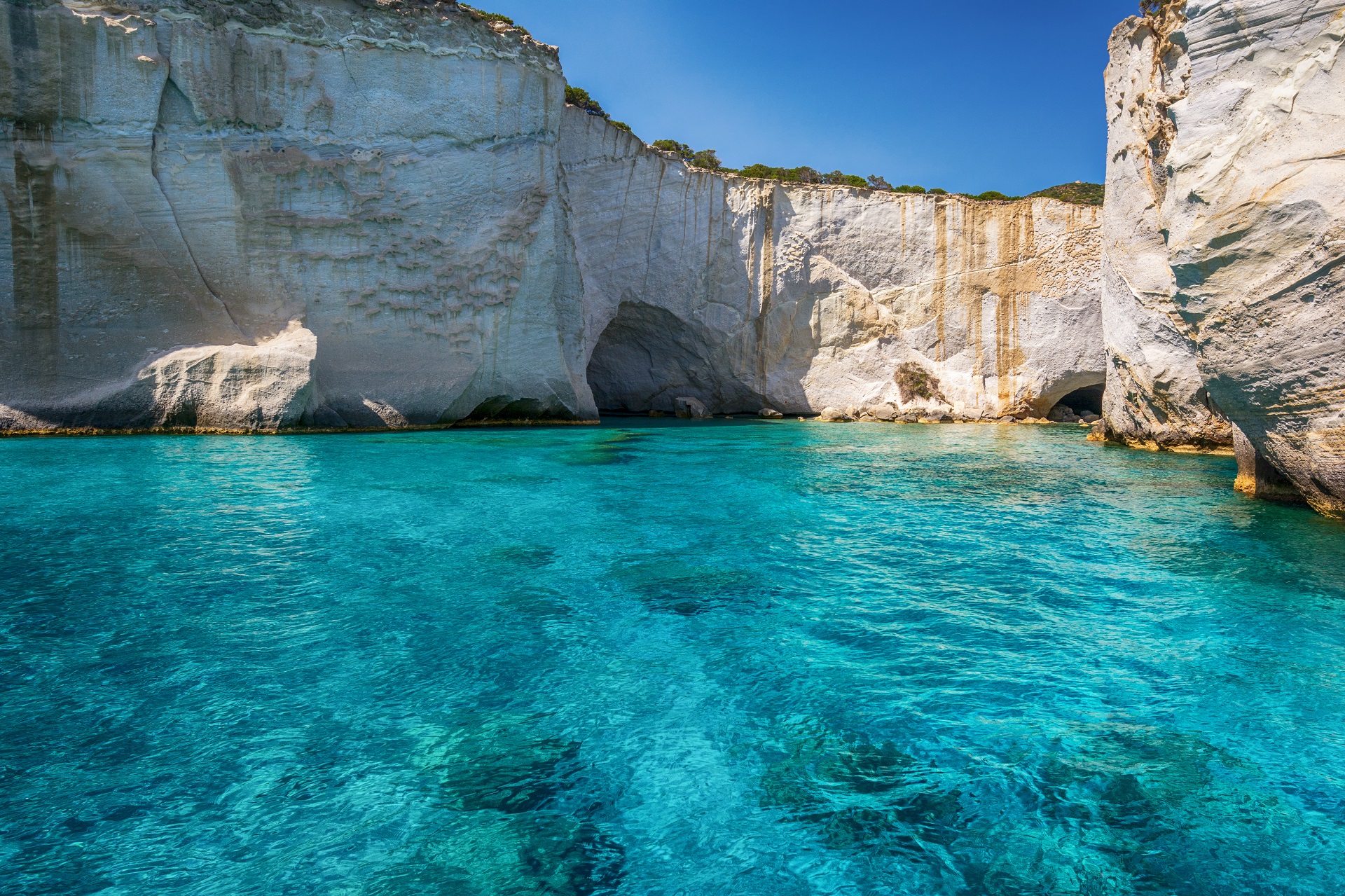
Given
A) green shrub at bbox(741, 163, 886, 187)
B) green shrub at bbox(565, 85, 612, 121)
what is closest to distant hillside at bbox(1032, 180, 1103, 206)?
green shrub at bbox(741, 163, 886, 187)

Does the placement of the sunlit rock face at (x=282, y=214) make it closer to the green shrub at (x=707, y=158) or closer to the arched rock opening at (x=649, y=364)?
the arched rock opening at (x=649, y=364)

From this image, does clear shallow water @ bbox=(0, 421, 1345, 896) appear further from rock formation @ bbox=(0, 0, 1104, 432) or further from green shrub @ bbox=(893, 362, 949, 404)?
green shrub @ bbox=(893, 362, 949, 404)

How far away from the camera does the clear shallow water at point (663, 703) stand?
232cm

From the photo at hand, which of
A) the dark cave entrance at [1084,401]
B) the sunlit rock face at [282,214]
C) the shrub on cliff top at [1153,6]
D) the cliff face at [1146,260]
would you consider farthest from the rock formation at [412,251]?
the shrub on cliff top at [1153,6]

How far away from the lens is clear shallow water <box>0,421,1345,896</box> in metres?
2.32

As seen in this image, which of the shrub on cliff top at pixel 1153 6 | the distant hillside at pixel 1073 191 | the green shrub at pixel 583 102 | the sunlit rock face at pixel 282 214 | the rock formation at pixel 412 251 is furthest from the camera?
the distant hillside at pixel 1073 191

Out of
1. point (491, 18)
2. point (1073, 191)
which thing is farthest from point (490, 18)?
point (1073, 191)

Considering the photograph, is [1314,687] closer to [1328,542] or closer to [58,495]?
[1328,542]

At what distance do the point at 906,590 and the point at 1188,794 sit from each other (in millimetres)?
2203

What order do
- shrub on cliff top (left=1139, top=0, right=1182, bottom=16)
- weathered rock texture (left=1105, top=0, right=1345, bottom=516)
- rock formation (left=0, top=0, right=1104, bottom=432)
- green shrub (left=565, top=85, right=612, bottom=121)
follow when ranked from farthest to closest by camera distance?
green shrub (left=565, top=85, right=612, bottom=121) → rock formation (left=0, top=0, right=1104, bottom=432) → shrub on cliff top (left=1139, top=0, right=1182, bottom=16) → weathered rock texture (left=1105, top=0, right=1345, bottom=516)

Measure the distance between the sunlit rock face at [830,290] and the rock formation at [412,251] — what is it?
0.06 meters

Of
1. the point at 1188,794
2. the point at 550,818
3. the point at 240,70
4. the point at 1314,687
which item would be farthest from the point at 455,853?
the point at 240,70

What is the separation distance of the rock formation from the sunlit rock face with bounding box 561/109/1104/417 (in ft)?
0.20

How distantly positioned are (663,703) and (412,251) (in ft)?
45.5
